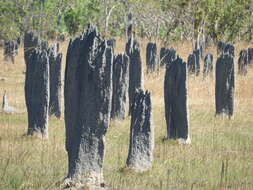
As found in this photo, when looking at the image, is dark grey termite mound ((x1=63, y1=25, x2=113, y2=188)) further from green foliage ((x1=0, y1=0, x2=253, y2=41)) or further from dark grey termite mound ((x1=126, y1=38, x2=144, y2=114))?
green foliage ((x1=0, y1=0, x2=253, y2=41))

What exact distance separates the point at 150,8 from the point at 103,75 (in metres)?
38.3

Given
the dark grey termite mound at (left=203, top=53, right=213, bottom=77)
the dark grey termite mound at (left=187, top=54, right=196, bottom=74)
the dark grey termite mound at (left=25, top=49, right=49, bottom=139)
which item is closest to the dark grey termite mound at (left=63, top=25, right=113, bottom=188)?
the dark grey termite mound at (left=25, top=49, right=49, bottom=139)

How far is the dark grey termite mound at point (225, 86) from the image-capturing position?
1611 centimetres

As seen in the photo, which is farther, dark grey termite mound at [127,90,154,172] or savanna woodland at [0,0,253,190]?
dark grey termite mound at [127,90,154,172]

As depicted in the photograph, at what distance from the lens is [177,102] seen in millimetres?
12734

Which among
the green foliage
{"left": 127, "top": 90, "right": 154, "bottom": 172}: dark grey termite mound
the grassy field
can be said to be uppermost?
the green foliage

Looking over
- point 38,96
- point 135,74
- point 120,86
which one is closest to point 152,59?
point 135,74

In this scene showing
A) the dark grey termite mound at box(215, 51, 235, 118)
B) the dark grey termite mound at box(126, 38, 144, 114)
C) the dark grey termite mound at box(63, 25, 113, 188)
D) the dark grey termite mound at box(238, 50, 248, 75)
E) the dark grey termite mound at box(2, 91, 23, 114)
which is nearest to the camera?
the dark grey termite mound at box(63, 25, 113, 188)

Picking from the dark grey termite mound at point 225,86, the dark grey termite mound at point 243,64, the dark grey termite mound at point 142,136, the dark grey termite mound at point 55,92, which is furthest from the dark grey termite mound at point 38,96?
the dark grey termite mound at point 243,64

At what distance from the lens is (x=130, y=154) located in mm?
10023

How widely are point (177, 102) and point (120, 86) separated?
2721mm

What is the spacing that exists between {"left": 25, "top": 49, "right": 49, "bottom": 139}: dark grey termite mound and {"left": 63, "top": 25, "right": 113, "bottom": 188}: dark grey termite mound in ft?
13.4

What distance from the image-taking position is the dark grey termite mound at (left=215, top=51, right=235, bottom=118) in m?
16.1

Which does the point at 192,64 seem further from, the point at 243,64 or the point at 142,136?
the point at 142,136
